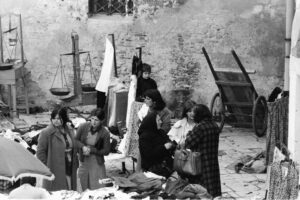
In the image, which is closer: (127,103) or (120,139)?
(120,139)

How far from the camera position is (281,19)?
55.4 feet

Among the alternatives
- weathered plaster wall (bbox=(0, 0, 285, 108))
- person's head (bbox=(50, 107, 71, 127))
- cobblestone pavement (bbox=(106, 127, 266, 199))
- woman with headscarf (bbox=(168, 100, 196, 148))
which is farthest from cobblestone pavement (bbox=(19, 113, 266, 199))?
person's head (bbox=(50, 107, 71, 127))

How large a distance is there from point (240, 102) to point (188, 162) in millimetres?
5247

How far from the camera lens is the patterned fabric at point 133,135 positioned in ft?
39.4

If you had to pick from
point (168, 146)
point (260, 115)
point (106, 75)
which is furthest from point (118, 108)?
point (168, 146)

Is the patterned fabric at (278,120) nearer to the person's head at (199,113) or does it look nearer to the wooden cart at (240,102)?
the person's head at (199,113)

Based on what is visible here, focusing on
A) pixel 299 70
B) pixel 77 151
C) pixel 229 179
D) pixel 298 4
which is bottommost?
pixel 229 179

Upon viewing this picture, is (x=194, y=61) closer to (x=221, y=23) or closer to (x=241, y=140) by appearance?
(x=221, y=23)

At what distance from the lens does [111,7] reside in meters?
17.1

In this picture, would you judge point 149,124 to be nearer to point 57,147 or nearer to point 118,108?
point 57,147

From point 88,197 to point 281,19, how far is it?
9.02m

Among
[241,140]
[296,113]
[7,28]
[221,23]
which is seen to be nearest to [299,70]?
[296,113]

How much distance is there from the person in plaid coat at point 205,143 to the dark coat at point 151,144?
0.68m

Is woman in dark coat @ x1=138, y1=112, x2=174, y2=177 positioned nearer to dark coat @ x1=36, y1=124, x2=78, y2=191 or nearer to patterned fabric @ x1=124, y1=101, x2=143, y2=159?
dark coat @ x1=36, y1=124, x2=78, y2=191
